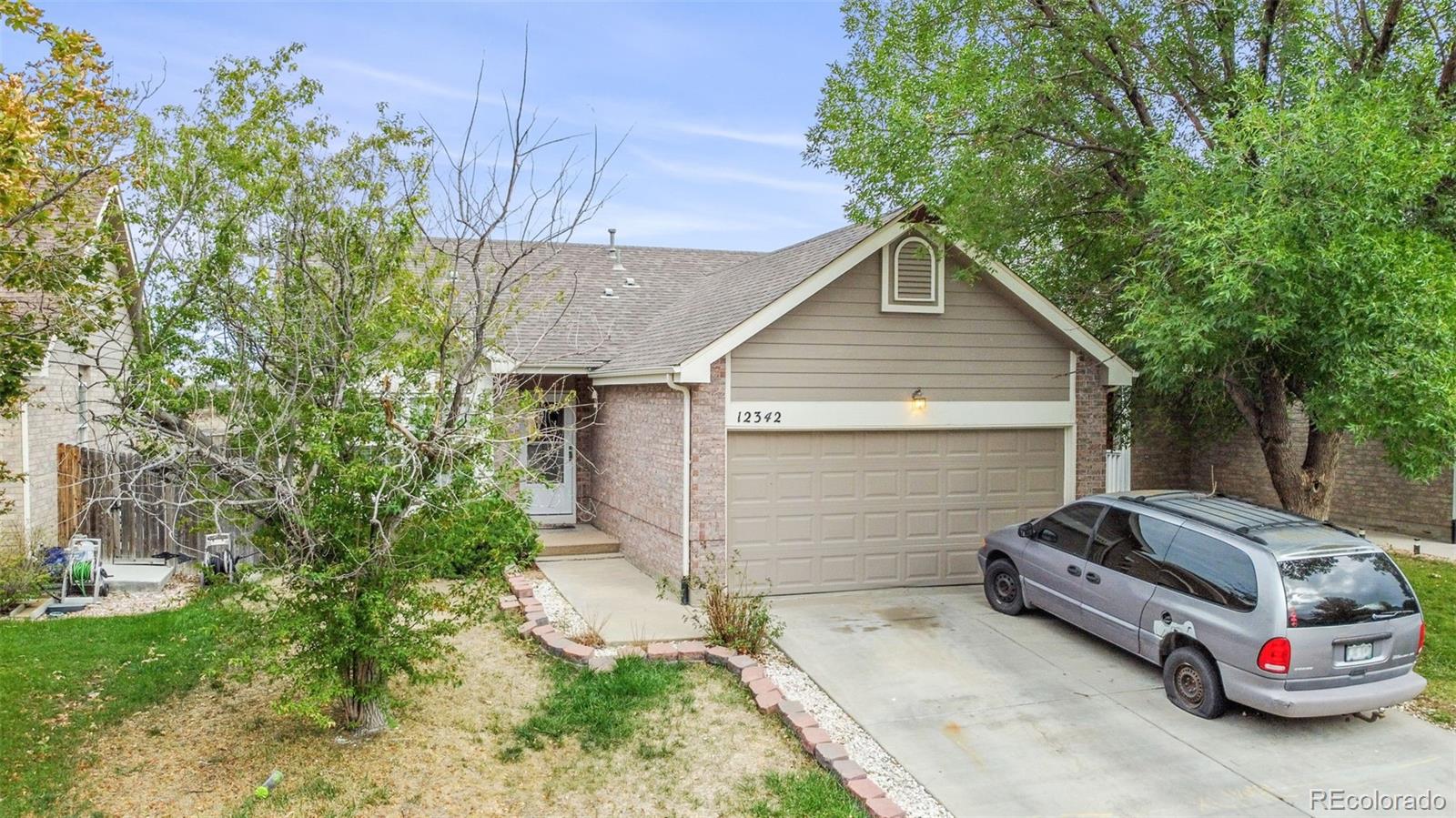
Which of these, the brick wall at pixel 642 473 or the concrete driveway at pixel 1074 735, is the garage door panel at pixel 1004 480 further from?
the brick wall at pixel 642 473

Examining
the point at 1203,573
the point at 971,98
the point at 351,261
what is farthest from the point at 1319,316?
the point at 351,261

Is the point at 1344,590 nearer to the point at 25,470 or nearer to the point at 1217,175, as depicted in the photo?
the point at 1217,175

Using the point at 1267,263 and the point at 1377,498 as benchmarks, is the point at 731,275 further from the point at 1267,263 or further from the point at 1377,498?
the point at 1377,498

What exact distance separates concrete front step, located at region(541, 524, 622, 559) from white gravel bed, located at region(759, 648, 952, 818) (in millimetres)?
4889

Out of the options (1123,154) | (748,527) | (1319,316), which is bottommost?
(748,527)

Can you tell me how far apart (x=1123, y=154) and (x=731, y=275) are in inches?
244

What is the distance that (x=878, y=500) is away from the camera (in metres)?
11.0

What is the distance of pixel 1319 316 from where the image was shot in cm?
741

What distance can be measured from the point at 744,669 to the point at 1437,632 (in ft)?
25.3

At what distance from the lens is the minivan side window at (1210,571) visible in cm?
671

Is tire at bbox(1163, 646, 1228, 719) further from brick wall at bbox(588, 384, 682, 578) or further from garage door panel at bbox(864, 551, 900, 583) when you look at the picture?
brick wall at bbox(588, 384, 682, 578)

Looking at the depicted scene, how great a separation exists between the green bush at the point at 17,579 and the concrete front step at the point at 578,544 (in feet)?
19.5

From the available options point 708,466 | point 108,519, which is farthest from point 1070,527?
point 108,519

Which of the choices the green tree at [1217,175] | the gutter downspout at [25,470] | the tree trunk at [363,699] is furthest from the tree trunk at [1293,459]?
the gutter downspout at [25,470]
